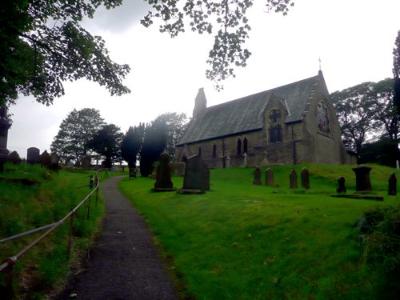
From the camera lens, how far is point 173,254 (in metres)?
7.76

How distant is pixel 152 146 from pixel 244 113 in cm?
1348

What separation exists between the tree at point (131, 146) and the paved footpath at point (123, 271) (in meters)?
37.6

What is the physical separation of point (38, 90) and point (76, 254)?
19.2 feet

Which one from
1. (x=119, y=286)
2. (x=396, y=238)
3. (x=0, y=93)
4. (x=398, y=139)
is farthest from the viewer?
(x=398, y=139)

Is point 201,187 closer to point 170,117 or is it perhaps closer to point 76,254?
point 76,254

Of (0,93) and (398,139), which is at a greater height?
(398,139)

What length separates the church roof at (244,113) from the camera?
3928 centimetres

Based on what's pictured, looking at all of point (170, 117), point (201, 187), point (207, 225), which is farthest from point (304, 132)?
point (170, 117)

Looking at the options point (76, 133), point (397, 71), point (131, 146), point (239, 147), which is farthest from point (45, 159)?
point (76, 133)

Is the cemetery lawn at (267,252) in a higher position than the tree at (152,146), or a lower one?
lower

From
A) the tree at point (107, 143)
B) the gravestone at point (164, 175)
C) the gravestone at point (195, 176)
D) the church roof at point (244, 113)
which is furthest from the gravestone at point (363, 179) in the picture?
the tree at point (107, 143)

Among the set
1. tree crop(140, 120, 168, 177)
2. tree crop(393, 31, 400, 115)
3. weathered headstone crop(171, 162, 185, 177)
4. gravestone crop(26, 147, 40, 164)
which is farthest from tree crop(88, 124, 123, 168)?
tree crop(393, 31, 400, 115)

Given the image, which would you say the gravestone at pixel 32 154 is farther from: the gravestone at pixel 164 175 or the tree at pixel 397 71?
the tree at pixel 397 71

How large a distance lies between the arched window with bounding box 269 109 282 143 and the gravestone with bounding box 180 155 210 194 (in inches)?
839
